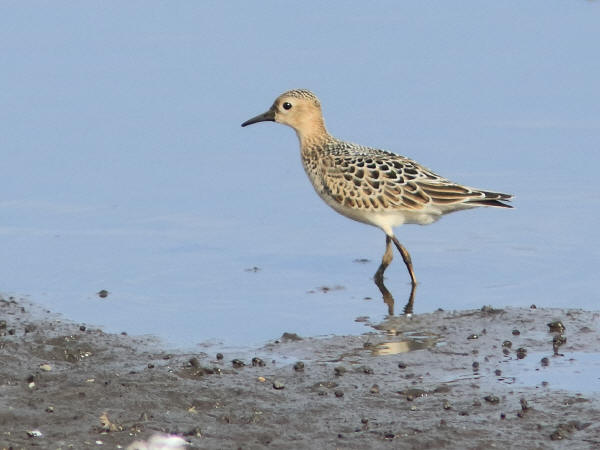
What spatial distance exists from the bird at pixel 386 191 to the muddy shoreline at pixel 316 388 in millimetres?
1405

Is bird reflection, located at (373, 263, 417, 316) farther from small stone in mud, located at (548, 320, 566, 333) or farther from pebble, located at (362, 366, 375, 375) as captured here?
pebble, located at (362, 366, 375, 375)

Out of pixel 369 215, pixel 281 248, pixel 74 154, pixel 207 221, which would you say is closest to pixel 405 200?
pixel 369 215

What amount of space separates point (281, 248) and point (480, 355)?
3168 mm

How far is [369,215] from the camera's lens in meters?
11.4

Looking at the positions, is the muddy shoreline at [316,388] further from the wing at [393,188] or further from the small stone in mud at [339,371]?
the wing at [393,188]

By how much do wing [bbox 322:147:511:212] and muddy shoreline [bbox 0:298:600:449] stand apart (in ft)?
4.62

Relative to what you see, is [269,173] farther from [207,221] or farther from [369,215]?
[369,215]

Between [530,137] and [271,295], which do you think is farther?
[530,137]

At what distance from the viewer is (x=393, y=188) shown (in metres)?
11.2

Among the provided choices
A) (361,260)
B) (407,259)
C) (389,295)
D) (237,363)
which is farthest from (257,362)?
(361,260)

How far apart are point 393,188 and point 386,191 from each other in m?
0.07

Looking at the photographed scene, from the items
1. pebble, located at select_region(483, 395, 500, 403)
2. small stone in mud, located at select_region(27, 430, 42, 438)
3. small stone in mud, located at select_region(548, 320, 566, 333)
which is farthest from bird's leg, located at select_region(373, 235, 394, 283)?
small stone in mud, located at select_region(27, 430, 42, 438)

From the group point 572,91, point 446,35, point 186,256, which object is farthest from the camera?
point 446,35

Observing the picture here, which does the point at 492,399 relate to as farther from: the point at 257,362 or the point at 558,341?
the point at 257,362
